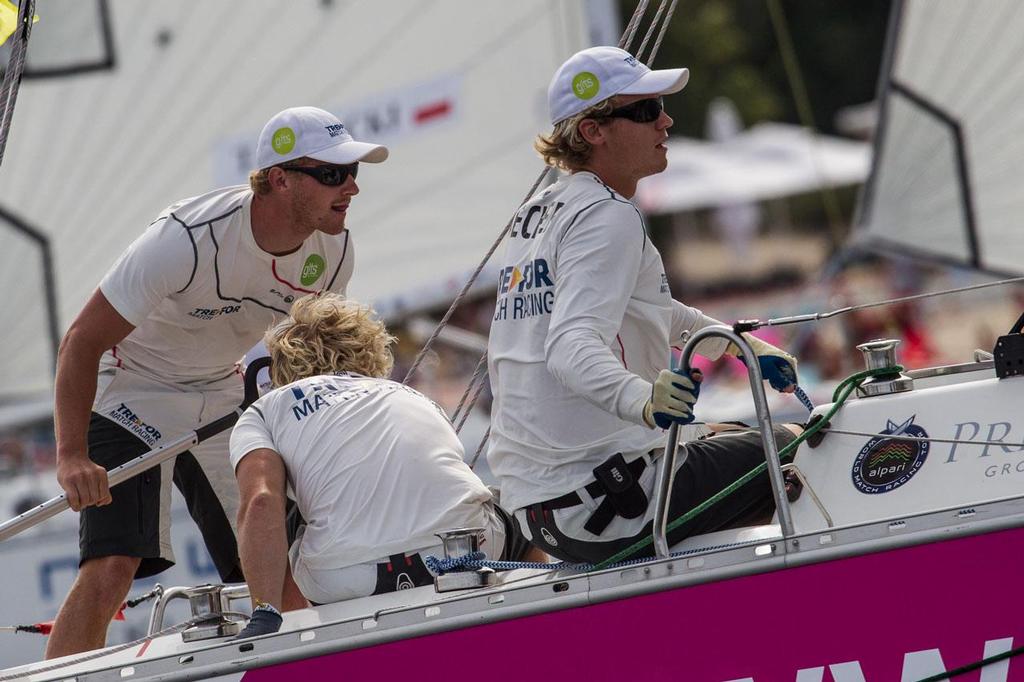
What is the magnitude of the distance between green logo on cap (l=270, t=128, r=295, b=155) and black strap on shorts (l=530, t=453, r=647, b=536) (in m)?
1.19

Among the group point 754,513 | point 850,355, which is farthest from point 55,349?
point 754,513

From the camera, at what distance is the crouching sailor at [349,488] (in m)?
2.78

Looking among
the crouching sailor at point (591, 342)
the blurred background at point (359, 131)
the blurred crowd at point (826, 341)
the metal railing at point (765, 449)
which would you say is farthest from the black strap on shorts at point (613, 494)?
the blurred background at point (359, 131)

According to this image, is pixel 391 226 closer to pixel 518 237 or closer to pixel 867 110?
pixel 518 237

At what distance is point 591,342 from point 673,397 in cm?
23

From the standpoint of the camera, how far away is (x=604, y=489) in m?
2.62

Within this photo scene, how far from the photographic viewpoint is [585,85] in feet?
9.04

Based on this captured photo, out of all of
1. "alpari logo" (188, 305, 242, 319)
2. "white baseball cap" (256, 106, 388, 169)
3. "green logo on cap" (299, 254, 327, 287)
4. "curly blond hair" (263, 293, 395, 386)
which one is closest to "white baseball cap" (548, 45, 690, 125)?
"curly blond hair" (263, 293, 395, 386)

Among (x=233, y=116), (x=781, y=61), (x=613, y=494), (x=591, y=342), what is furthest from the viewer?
(x=781, y=61)

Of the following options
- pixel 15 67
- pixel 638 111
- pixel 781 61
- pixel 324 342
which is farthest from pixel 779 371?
pixel 781 61

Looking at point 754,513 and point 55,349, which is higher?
point 55,349

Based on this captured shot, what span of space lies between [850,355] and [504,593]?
711 centimetres

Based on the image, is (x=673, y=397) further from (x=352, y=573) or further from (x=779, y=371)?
(x=352, y=573)

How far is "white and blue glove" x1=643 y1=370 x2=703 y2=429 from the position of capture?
7.62 feet
